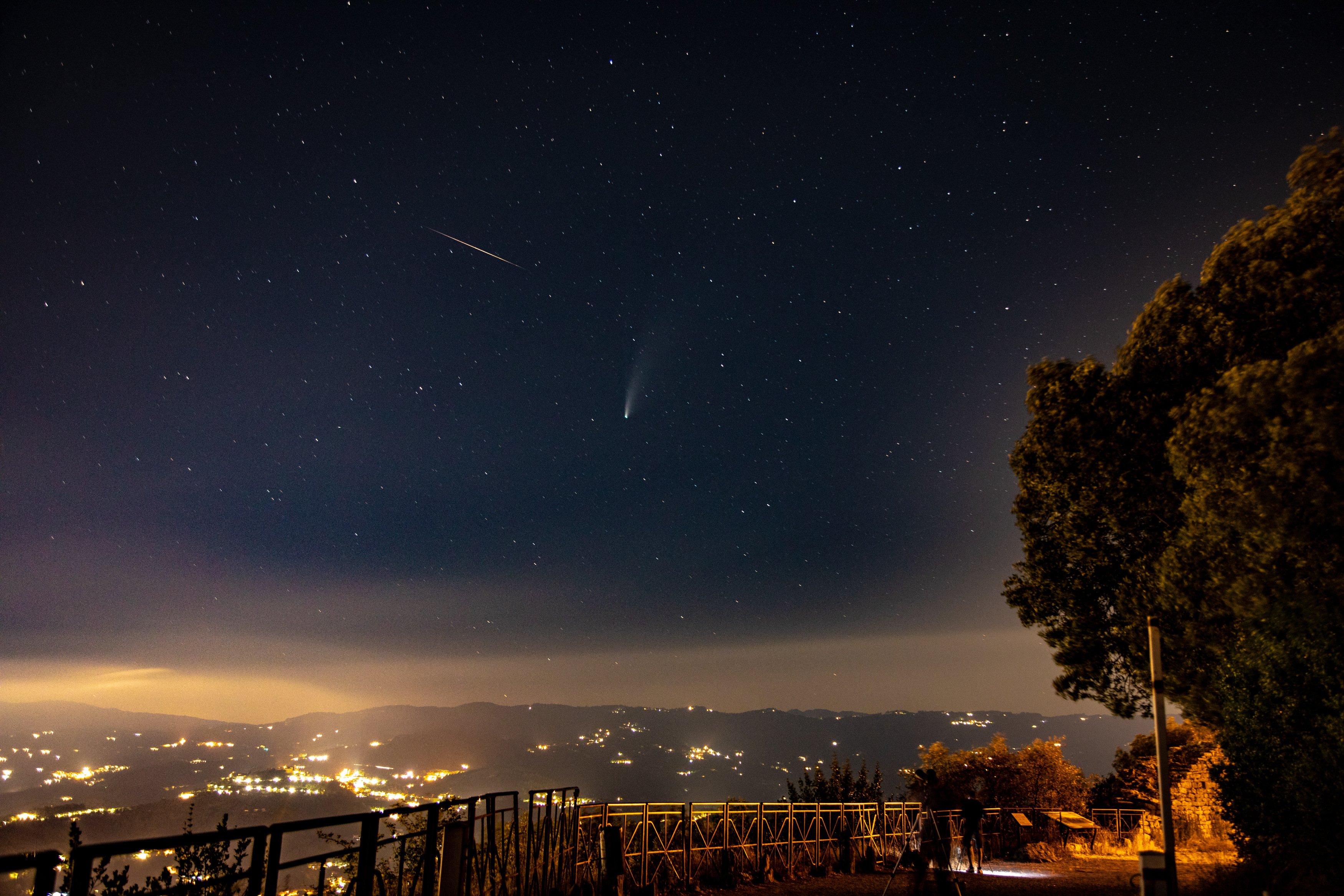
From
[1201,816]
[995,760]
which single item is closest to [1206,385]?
[1201,816]

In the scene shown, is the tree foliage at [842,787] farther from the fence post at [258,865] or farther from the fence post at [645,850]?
the fence post at [258,865]

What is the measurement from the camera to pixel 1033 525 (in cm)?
1402

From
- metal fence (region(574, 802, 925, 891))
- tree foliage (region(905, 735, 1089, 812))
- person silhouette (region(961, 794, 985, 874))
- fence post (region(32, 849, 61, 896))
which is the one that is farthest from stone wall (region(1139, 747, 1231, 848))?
fence post (region(32, 849, 61, 896))

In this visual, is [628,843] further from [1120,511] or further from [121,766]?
[121,766]

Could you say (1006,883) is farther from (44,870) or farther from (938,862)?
(44,870)

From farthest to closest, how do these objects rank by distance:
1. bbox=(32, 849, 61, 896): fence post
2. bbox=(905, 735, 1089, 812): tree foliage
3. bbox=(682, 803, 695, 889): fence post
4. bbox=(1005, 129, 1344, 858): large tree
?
bbox=(905, 735, 1089, 812): tree foliage
bbox=(682, 803, 695, 889): fence post
bbox=(1005, 129, 1344, 858): large tree
bbox=(32, 849, 61, 896): fence post

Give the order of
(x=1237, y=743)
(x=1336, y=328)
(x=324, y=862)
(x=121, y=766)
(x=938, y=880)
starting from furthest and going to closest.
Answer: (x=121, y=766), (x=938, y=880), (x=1237, y=743), (x=1336, y=328), (x=324, y=862)

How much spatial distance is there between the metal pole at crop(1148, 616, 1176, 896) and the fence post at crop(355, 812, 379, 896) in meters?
8.23

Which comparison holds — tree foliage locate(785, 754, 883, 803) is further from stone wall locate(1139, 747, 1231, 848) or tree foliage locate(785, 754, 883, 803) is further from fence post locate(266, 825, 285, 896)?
fence post locate(266, 825, 285, 896)

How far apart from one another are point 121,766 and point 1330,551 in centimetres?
26028

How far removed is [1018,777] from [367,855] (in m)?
29.6

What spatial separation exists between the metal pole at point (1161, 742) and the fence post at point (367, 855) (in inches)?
324

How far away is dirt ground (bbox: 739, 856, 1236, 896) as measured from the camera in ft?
38.7

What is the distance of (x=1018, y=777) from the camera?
28453 millimetres
